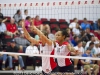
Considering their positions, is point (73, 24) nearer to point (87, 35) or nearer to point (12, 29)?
point (87, 35)

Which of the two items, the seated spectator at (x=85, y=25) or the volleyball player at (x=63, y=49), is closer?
the volleyball player at (x=63, y=49)

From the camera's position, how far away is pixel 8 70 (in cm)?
1030

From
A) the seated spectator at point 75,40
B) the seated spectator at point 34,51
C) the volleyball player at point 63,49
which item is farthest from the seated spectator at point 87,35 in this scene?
the volleyball player at point 63,49

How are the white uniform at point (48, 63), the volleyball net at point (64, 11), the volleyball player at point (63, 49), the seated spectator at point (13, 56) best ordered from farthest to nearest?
the volleyball net at point (64, 11), the seated spectator at point (13, 56), the white uniform at point (48, 63), the volleyball player at point (63, 49)

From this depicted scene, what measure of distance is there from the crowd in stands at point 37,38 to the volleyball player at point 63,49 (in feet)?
9.63

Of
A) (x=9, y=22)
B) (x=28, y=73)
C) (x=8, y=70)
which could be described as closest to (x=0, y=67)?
(x=8, y=70)

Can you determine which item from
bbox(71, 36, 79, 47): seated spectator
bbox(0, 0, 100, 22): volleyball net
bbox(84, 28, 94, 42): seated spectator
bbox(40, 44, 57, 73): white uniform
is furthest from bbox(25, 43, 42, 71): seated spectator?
bbox(40, 44, 57, 73): white uniform

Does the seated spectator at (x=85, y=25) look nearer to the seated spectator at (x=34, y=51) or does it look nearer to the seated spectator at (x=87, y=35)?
the seated spectator at (x=87, y=35)

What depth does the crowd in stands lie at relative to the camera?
1050cm

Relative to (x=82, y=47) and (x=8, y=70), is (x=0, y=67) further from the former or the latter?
(x=82, y=47)

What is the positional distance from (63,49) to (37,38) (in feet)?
12.4

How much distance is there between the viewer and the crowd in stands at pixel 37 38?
10500 millimetres

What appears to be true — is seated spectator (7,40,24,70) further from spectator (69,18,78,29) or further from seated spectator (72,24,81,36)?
spectator (69,18,78,29)

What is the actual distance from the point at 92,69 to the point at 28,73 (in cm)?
229
